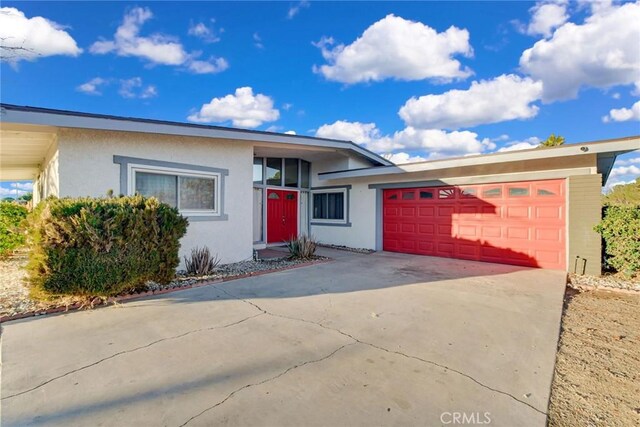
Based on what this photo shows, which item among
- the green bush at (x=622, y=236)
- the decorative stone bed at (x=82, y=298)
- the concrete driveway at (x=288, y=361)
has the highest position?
the green bush at (x=622, y=236)

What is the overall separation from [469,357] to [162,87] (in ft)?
47.8

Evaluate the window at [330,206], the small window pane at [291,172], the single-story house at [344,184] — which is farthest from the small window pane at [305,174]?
the single-story house at [344,184]

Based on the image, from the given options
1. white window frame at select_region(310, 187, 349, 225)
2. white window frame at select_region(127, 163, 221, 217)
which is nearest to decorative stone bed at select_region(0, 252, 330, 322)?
white window frame at select_region(127, 163, 221, 217)

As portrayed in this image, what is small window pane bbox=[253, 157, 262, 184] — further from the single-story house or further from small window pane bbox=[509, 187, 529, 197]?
small window pane bbox=[509, 187, 529, 197]

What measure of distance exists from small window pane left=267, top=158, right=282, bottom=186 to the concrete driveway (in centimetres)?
693

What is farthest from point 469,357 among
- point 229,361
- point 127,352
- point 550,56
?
point 550,56

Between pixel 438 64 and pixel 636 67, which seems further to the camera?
pixel 438 64

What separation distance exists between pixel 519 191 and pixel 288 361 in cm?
849

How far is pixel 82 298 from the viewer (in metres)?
4.75

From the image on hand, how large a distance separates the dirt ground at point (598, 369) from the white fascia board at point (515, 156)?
353 cm

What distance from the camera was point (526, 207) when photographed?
27.9 feet

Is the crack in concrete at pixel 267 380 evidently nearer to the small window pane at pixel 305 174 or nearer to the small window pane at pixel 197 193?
the small window pane at pixel 197 193

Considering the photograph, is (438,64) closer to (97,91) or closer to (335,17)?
(335,17)

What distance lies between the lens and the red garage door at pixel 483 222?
26.8 ft
